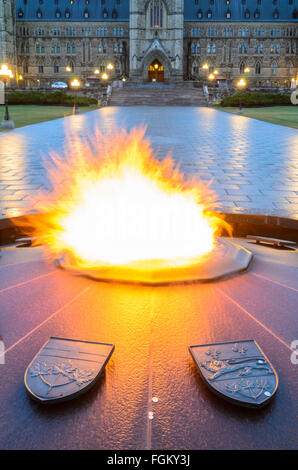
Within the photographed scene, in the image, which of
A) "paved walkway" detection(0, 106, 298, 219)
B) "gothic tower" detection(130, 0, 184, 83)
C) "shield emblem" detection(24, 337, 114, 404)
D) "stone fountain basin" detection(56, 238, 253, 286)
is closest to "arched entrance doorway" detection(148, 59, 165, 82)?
"gothic tower" detection(130, 0, 184, 83)

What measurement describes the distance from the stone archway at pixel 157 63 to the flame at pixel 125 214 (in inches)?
2519

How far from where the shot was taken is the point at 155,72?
228ft

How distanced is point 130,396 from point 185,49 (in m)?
78.5

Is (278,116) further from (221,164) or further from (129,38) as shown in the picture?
(129,38)

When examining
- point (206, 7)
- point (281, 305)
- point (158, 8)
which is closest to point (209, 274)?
point (281, 305)

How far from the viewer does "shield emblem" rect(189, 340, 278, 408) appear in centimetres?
210

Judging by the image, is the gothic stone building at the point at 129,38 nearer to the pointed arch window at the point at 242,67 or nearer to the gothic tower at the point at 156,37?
the pointed arch window at the point at 242,67

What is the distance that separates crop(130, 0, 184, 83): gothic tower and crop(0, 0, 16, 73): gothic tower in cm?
2178

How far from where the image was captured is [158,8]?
66.3 m

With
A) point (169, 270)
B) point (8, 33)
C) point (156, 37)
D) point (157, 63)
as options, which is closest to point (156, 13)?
point (156, 37)

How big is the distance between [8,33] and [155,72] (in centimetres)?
2684

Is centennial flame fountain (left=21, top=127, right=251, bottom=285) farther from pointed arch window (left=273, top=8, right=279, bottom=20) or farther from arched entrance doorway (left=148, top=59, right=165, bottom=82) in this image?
pointed arch window (left=273, top=8, right=279, bottom=20)

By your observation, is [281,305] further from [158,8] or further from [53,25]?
[53,25]

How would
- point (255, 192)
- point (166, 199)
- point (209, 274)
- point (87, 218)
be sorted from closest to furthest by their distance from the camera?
point (209, 274) < point (87, 218) < point (166, 199) < point (255, 192)
